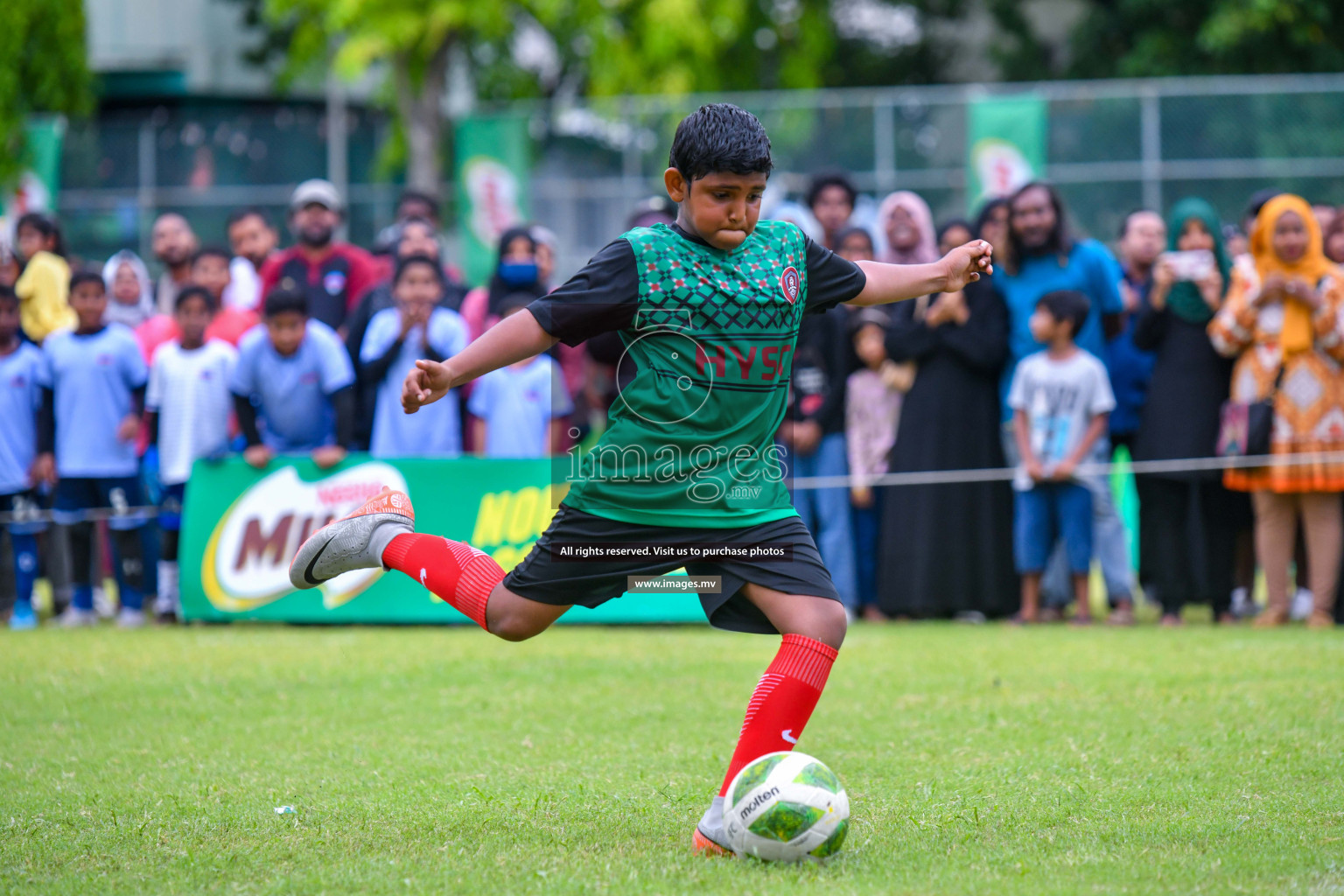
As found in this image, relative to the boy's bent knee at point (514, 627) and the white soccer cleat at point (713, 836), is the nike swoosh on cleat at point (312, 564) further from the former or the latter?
the white soccer cleat at point (713, 836)

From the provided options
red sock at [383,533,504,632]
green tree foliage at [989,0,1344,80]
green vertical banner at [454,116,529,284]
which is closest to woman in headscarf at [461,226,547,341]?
red sock at [383,533,504,632]

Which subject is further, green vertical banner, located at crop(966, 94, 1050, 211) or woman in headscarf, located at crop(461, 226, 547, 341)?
green vertical banner, located at crop(966, 94, 1050, 211)

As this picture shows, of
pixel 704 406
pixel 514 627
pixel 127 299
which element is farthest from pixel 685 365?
pixel 127 299

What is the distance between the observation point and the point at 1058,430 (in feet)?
29.0

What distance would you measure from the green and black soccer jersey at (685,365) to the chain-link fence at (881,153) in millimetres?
12970

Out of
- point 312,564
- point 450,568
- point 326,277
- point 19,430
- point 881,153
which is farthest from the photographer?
point 881,153

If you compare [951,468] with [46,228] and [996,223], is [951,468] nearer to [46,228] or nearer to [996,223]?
[996,223]

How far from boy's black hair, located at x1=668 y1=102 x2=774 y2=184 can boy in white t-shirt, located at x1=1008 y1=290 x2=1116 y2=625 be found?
17.2ft

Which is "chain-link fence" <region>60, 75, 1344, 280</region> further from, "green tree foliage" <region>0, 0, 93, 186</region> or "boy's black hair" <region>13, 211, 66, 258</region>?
"boy's black hair" <region>13, 211, 66, 258</region>

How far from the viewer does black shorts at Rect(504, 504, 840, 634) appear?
401 cm

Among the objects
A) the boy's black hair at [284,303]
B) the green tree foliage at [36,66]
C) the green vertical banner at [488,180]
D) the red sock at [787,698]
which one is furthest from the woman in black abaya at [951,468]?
the green tree foliage at [36,66]

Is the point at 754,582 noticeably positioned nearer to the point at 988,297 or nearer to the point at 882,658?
the point at 882,658

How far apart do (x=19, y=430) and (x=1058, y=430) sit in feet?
22.4

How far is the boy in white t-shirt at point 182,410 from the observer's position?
A: 31.0 ft
